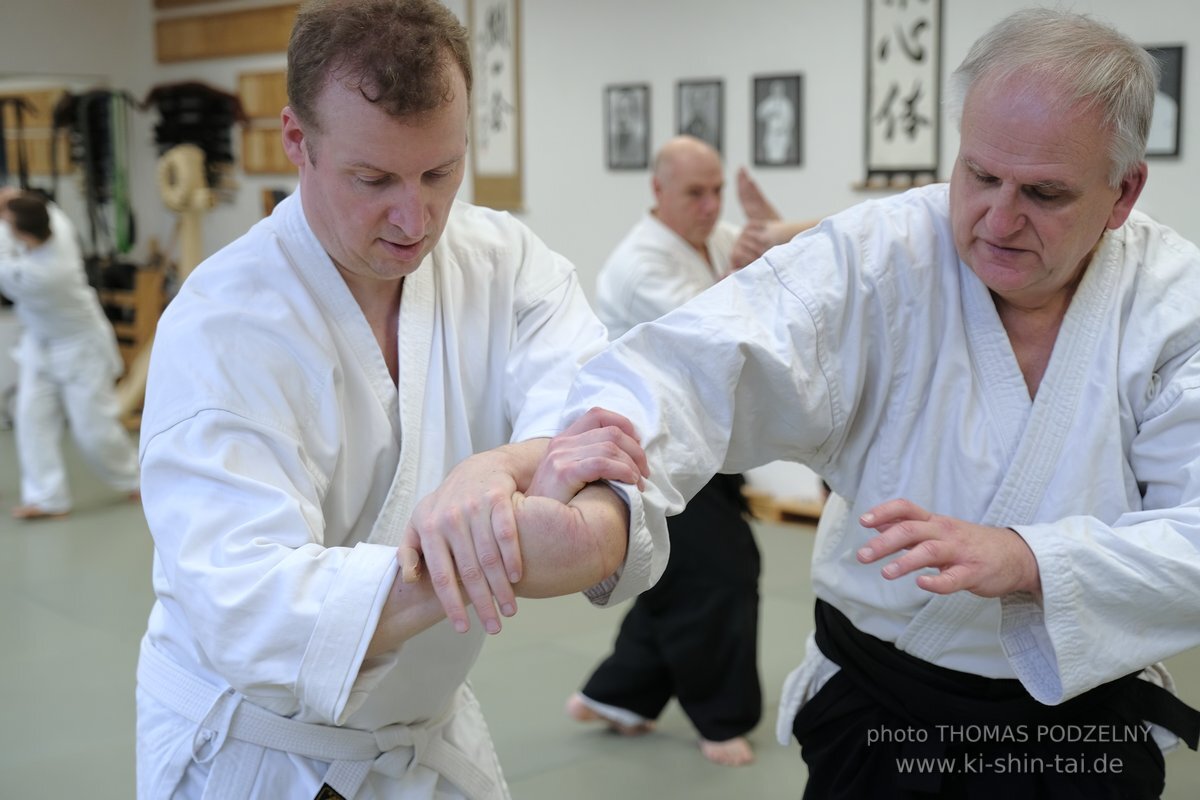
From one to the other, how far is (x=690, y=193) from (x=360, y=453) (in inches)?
114

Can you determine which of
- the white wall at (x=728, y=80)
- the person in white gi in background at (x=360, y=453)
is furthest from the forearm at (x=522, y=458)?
the white wall at (x=728, y=80)

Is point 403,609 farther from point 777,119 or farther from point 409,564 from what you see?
point 777,119

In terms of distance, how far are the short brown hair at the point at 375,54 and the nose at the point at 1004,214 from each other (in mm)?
662

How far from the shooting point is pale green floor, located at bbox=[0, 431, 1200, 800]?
3572 mm

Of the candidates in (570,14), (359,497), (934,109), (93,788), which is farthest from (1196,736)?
(570,14)

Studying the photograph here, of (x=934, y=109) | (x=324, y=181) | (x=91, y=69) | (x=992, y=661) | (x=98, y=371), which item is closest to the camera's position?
(x=324, y=181)

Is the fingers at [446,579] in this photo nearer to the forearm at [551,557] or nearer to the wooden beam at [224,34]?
the forearm at [551,557]

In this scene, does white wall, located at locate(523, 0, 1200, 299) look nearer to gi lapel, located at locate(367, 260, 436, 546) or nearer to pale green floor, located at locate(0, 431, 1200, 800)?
pale green floor, located at locate(0, 431, 1200, 800)

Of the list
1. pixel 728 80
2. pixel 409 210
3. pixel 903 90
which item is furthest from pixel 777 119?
pixel 409 210

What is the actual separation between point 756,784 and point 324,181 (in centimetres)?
257

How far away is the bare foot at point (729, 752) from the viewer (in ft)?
12.0

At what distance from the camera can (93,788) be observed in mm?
3553

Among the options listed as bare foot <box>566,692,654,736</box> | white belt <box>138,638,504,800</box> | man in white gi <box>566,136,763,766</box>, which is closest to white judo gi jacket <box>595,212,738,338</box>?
man in white gi <box>566,136,763,766</box>

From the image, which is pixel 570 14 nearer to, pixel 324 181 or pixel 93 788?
pixel 93 788
